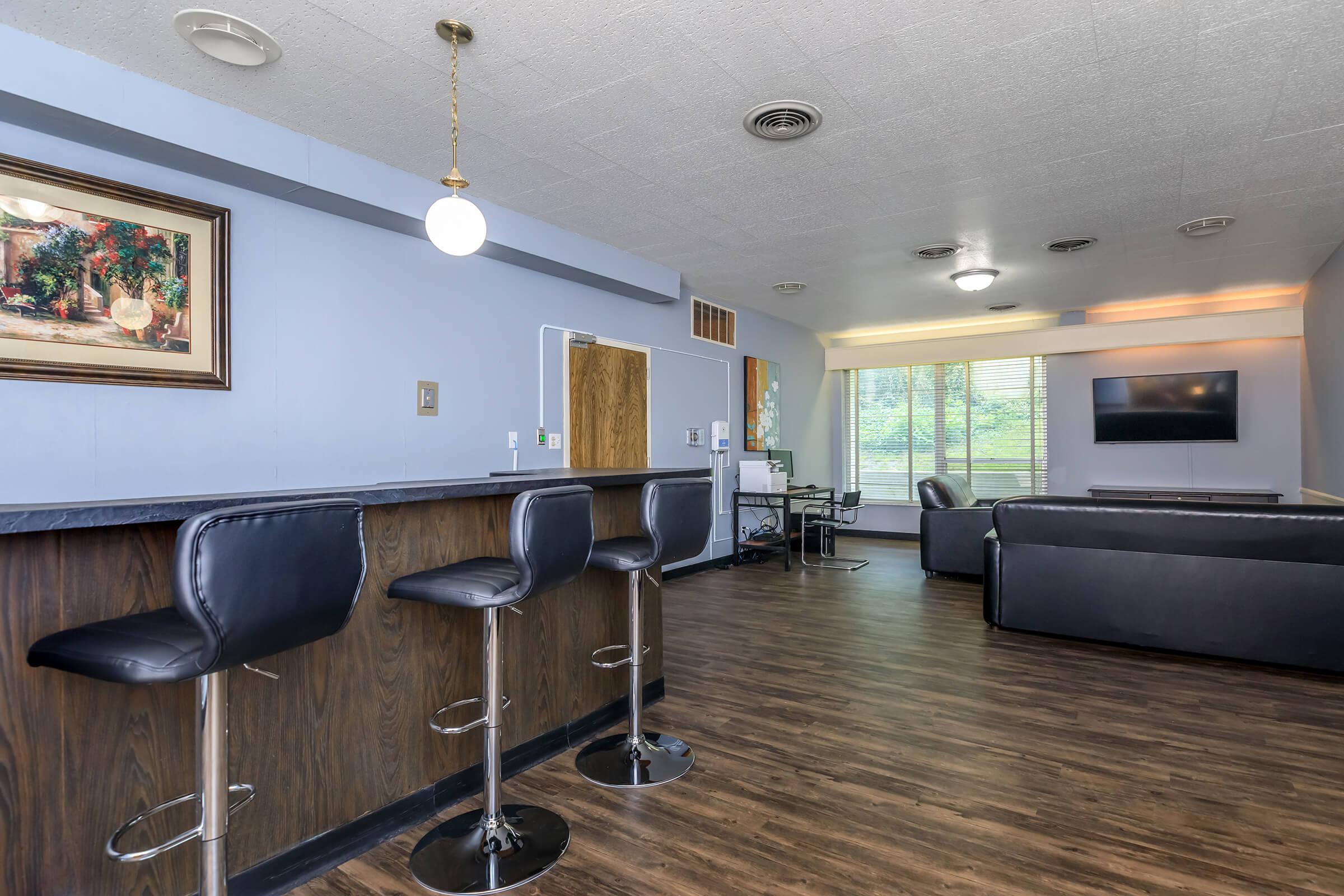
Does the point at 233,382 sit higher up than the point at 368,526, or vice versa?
the point at 233,382

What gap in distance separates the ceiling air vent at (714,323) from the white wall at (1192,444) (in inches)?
151

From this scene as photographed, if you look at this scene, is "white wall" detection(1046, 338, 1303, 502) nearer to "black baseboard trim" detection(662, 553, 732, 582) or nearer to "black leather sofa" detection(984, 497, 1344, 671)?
"black baseboard trim" detection(662, 553, 732, 582)

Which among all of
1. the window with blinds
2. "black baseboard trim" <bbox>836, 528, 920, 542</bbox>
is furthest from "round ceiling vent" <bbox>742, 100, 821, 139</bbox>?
"black baseboard trim" <bbox>836, 528, 920, 542</bbox>

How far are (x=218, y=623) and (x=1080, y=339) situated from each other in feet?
27.5

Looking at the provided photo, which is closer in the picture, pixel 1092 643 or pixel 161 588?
pixel 161 588

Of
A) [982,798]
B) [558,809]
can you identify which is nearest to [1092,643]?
[982,798]

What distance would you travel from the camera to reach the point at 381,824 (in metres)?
2.12

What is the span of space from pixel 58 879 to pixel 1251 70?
4.54 meters

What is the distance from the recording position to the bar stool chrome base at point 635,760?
2479mm

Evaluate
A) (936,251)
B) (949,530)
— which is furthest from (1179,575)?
(936,251)

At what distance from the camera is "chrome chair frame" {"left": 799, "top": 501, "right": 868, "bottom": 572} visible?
22.5 ft

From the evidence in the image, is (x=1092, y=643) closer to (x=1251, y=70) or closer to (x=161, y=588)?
(x=1251, y=70)

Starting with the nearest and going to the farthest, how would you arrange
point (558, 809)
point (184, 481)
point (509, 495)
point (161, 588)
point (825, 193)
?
point (161, 588) < point (558, 809) < point (509, 495) < point (184, 481) < point (825, 193)

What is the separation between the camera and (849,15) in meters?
2.34
